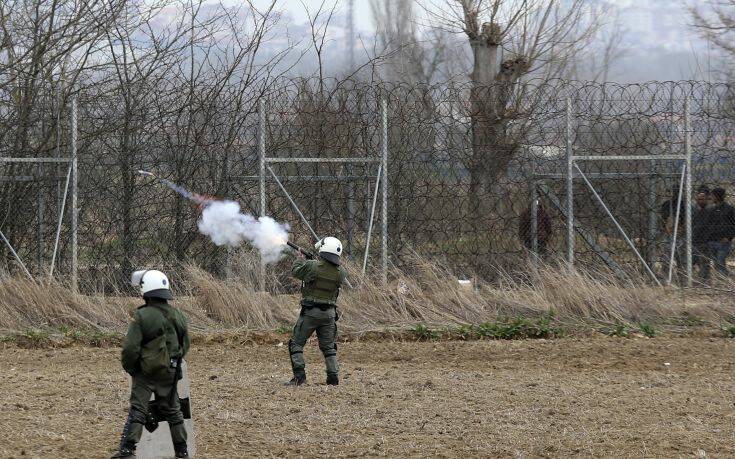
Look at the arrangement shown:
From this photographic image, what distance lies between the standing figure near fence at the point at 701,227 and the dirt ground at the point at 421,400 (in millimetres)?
2384

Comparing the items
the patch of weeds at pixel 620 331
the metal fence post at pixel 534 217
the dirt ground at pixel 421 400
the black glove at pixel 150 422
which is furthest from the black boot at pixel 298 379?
the metal fence post at pixel 534 217

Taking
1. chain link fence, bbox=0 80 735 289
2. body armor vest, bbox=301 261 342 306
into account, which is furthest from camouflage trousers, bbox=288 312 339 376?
chain link fence, bbox=0 80 735 289

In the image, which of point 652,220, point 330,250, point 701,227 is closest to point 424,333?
point 330,250

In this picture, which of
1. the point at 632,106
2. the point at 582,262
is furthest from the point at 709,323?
the point at 632,106

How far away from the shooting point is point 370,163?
14141 millimetres

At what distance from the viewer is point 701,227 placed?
47.2ft

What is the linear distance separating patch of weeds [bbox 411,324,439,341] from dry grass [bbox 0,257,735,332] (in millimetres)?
235

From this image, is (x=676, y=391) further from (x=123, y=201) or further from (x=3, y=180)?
(x=3, y=180)

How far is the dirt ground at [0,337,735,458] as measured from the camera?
280 inches

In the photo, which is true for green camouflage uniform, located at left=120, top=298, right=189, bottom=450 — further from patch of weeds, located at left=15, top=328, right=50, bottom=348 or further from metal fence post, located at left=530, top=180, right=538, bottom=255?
metal fence post, located at left=530, top=180, right=538, bottom=255

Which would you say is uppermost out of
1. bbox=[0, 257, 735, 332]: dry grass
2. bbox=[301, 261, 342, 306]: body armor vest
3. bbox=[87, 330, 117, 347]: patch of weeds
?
bbox=[301, 261, 342, 306]: body armor vest

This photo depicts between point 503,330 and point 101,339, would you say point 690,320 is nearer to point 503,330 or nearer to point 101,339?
point 503,330

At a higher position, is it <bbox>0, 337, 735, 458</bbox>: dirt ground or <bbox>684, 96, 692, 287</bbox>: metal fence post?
<bbox>684, 96, 692, 287</bbox>: metal fence post

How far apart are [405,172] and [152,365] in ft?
25.7
